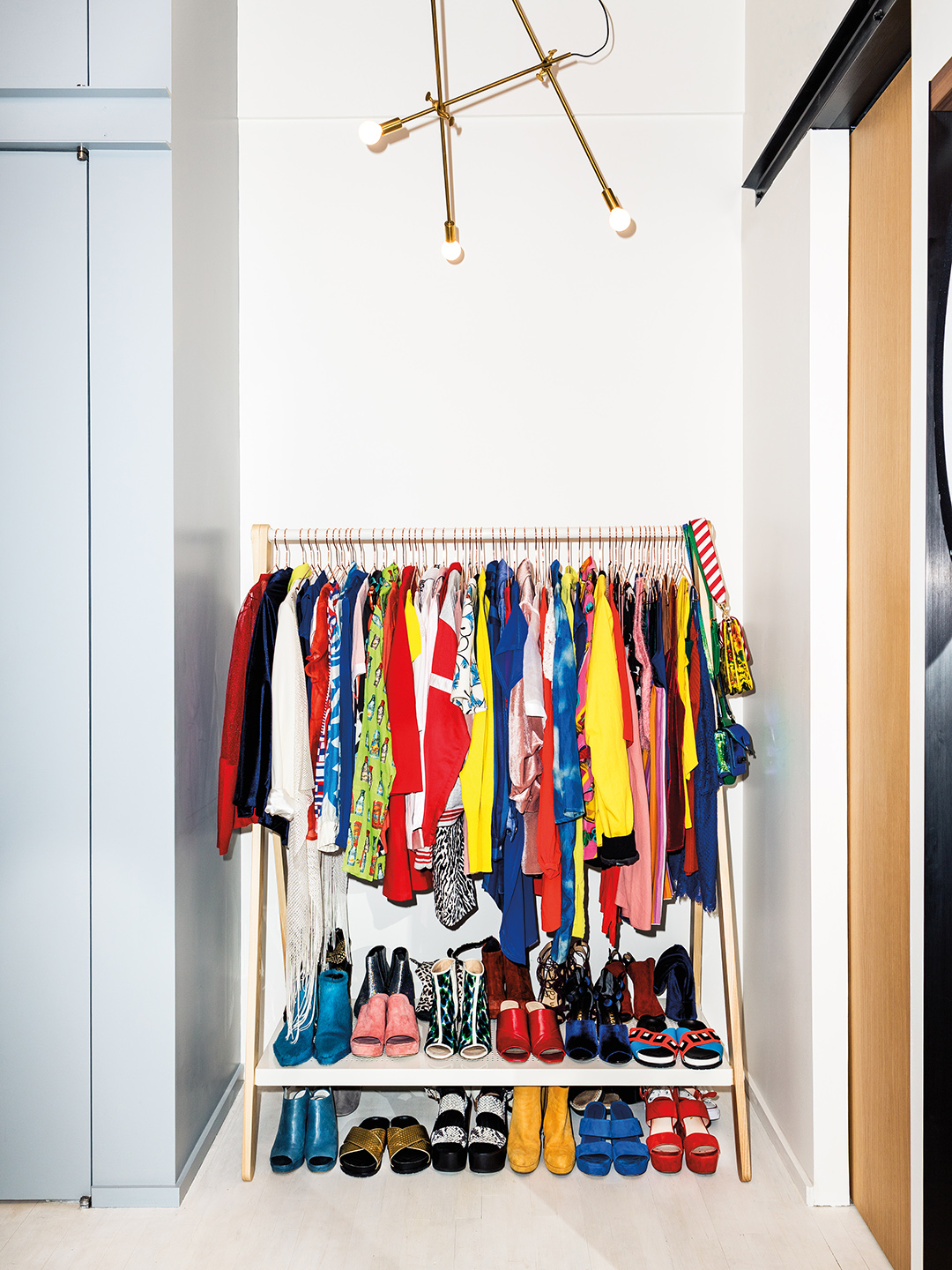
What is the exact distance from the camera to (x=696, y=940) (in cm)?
264

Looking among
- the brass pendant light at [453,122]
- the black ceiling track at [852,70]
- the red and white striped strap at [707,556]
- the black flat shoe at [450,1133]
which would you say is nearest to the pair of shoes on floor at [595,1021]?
the black flat shoe at [450,1133]

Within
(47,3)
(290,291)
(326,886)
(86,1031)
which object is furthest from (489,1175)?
(47,3)

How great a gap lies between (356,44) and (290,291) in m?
0.80

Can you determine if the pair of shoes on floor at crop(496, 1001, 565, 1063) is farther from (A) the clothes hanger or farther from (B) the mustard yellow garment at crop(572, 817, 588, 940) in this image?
(A) the clothes hanger

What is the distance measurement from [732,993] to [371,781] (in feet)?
3.66

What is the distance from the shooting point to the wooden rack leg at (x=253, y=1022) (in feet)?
7.48

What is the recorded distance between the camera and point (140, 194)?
2.21 meters

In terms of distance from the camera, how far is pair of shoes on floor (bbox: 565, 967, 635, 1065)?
7.63 ft

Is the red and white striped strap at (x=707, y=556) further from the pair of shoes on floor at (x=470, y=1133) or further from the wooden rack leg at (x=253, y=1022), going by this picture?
the pair of shoes on floor at (x=470, y=1133)

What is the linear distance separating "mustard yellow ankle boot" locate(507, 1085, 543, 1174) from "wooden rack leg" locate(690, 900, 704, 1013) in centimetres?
59

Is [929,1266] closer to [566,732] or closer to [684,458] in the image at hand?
[566,732]

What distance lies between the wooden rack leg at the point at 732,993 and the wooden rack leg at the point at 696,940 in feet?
0.71

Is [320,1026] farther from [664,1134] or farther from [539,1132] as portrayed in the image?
[664,1134]

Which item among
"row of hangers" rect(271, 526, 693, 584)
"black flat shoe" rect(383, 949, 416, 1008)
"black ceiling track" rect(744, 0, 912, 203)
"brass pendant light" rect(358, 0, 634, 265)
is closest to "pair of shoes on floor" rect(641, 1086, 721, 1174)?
"black flat shoe" rect(383, 949, 416, 1008)
